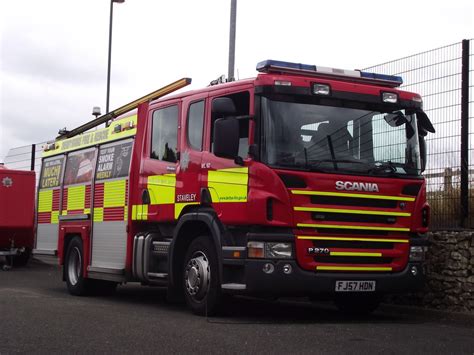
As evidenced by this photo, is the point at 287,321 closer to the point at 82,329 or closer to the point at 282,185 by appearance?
the point at 282,185

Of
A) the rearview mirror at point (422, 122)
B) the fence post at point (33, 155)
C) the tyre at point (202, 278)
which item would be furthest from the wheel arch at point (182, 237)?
the fence post at point (33, 155)

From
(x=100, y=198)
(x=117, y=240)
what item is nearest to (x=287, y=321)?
(x=117, y=240)

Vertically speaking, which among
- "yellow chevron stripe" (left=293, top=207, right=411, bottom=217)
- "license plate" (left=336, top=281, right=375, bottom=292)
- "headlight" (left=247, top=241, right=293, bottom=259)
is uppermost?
"yellow chevron stripe" (left=293, top=207, right=411, bottom=217)

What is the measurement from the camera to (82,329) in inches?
310

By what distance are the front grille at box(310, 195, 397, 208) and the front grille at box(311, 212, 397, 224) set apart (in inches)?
5.0

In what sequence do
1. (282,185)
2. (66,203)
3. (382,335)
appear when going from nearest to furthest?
(382,335), (282,185), (66,203)

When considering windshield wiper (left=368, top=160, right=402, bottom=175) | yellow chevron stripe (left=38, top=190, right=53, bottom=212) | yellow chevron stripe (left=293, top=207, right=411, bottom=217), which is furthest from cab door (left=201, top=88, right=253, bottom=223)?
yellow chevron stripe (left=38, top=190, right=53, bottom=212)

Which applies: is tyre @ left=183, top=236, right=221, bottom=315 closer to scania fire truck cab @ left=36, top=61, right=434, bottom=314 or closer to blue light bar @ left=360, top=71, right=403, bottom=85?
scania fire truck cab @ left=36, top=61, right=434, bottom=314

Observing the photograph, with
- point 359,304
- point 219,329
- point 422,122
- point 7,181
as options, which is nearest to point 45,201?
point 7,181

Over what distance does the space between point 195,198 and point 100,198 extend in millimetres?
3164

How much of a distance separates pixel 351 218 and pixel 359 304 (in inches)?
75.0

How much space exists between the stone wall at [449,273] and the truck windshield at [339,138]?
1.38 metres

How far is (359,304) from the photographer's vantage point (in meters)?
10.3

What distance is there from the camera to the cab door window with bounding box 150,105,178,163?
402 inches
